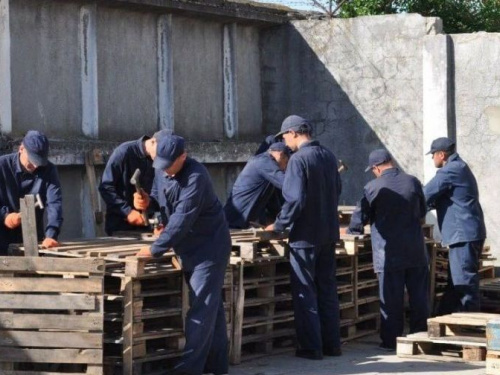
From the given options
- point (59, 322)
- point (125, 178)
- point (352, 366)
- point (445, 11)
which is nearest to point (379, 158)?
point (352, 366)

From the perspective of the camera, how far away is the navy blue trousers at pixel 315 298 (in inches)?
419

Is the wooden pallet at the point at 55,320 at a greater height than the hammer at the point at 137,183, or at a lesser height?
lesser

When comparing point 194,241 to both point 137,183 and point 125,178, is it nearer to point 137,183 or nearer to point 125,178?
point 137,183

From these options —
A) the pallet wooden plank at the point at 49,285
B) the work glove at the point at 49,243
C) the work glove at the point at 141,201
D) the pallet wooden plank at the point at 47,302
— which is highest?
the work glove at the point at 141,201

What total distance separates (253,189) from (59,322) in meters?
2.97

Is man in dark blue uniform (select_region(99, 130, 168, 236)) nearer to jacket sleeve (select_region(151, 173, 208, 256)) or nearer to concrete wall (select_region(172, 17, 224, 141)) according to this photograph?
jacket sleeve (select_region(151, 173, 208, 256))

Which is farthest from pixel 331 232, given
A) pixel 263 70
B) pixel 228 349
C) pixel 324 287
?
pixel 263 70

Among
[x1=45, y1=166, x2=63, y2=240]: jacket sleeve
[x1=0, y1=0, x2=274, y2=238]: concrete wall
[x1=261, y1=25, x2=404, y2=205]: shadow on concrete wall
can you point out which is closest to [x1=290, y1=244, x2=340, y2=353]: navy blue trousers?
[x1=45, y1=166, x2=63, y2=240]: jacket sleeve

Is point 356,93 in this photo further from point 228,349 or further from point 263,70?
point 228,349

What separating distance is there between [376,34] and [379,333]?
4.38m

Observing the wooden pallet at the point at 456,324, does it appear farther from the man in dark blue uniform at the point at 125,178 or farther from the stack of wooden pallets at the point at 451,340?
the man in dark blue uniform at the point at 125,178

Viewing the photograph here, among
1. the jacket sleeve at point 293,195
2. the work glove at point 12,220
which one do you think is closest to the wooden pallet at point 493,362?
the jacket sleeve at point 293,195

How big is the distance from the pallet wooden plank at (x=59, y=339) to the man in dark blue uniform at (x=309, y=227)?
229cm

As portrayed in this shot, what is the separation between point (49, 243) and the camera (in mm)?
→ 9977
